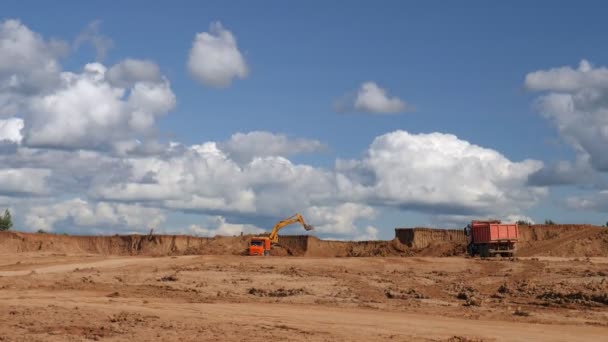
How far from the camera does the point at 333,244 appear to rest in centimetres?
7981

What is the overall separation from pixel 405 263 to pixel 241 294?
15.9 m

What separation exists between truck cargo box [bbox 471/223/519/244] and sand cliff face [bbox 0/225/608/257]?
32.9 ft

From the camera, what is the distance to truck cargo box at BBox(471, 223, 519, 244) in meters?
53.2

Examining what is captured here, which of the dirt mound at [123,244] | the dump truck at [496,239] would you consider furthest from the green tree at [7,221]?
the dump truck at [496,239]

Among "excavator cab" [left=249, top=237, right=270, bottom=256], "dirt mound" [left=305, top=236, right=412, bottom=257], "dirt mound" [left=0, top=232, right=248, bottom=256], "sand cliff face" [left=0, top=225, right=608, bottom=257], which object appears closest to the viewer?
"excavator cab" [left=249, top=237, right=270, bottom=256]

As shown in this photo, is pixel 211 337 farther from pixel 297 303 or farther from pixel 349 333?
pixel 297 303

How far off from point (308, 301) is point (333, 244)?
5218cm

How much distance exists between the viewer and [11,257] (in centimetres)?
6041

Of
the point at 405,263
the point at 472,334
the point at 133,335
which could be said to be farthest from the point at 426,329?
the point at 405,263

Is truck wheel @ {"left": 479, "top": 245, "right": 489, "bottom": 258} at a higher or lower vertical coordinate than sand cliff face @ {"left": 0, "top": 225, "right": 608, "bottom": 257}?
lower

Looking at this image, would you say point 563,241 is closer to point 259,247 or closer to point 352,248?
point 352,248

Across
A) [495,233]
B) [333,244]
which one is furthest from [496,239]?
[333,244]

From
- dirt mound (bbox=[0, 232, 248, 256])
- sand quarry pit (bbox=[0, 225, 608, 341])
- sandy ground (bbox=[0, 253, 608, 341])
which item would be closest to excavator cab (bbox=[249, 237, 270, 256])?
sand quarry pit (bbox=[0, 225, 608, 341])

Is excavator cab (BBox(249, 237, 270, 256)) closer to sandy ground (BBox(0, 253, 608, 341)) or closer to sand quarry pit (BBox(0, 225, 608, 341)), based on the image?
sand quarry pit (BBox(0, 225, 608, 341))
